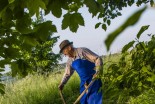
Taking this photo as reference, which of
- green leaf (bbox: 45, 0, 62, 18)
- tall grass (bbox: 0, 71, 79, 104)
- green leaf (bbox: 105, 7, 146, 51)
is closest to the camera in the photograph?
green leaf (bbox: 105, 7, 146, 51)

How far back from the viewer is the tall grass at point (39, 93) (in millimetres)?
11969

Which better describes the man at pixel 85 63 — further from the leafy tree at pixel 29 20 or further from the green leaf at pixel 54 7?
the green leaf at pixel 54 7

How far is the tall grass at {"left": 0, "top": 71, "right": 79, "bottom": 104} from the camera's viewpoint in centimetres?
1197

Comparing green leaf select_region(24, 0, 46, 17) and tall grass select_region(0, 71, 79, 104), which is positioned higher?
green leaf select_region(24, 0, 46, 17)

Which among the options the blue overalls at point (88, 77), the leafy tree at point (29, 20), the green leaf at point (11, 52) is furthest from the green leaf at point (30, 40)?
the blue overalls at point (88, 77)

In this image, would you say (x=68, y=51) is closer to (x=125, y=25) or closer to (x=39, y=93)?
(x=39, y=93)

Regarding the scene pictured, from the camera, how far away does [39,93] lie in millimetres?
12742

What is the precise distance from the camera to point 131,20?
42 centimetres

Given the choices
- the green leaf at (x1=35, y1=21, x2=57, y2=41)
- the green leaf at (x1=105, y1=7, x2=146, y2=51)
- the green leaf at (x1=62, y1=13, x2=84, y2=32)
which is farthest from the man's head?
the green leaf at (x1=105, y1=7, x2=146, y2=51)

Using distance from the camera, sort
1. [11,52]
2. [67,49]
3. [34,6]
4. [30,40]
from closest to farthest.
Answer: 1. [34,6]
2. [30,40]
3. [11,52]
4. [67,49]

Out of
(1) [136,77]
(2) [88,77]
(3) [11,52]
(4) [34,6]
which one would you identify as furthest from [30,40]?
(2) [88,77]

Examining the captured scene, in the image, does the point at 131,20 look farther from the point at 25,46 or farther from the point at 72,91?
the point at 72,91

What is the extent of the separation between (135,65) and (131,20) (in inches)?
85.5

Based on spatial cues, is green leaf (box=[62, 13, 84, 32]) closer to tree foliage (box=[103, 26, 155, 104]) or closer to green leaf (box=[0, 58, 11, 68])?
tree foliage (box=[103, 26, 155, 104])
